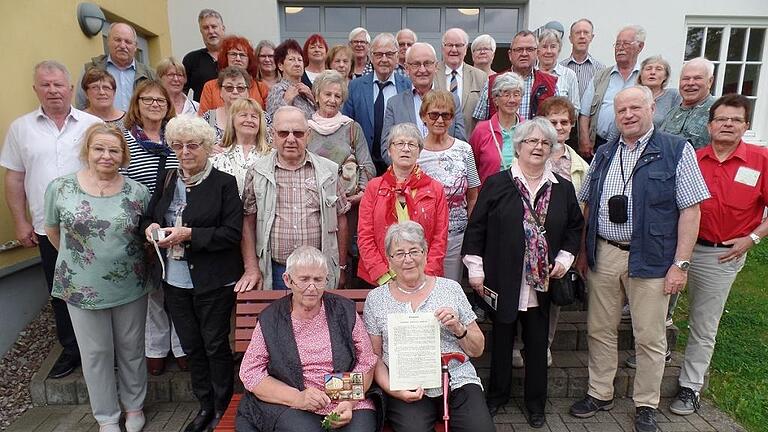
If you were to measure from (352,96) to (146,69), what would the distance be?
6.77 feet

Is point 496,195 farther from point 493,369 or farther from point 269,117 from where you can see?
point 269,117

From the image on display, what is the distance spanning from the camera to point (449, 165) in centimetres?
344

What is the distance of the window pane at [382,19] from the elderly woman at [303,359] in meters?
6.58

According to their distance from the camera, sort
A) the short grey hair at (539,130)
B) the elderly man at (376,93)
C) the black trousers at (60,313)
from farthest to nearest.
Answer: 1. the elderly man at (376,93)
2. the black trousers at (60,313)
3. the short grey hair at (539,130)

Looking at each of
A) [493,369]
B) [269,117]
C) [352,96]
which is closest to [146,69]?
[269,117]

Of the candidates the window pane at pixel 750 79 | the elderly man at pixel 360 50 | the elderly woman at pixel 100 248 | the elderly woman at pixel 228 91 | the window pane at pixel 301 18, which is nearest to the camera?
the elderly woman at pixel 100 248

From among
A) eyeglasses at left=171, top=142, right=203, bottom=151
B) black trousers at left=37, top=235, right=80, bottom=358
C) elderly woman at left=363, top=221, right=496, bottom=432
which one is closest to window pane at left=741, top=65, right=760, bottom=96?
elderly woman at left=363, top=221, right=496, bottom=432

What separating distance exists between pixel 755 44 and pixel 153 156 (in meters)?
9.51

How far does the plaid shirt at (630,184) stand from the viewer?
9.64ft

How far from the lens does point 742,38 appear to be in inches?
316

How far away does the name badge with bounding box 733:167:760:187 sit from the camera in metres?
3.21

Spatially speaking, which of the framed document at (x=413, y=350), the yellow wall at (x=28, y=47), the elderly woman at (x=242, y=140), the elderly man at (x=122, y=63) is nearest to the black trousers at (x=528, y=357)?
the framed document at (x=413, y=350)

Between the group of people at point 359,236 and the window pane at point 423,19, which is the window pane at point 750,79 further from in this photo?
the group of people at point 359,236

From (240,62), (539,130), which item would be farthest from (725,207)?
(240,62)
